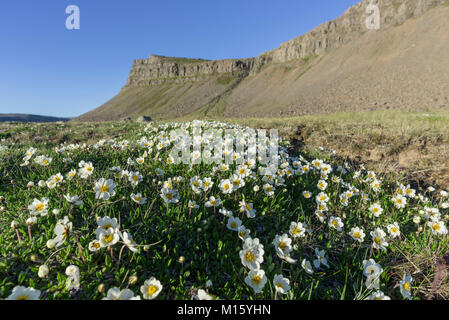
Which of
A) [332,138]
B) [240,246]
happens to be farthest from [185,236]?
[332,138]

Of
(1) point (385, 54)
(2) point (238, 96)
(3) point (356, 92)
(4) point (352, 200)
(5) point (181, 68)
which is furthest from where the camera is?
(5) point (181, 68)

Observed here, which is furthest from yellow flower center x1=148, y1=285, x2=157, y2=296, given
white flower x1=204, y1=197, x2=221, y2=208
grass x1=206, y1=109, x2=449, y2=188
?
grass x1=206, y1=109, x2=449, y2=188

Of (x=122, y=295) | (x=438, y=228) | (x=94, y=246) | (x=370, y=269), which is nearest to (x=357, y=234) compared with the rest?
(x=370, y=269)

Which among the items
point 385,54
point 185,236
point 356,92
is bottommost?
point 185,236

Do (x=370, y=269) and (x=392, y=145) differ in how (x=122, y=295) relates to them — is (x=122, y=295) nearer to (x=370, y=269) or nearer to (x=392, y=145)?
(x=370, y=269)

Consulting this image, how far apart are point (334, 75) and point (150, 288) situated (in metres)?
65.8

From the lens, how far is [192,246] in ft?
6.79

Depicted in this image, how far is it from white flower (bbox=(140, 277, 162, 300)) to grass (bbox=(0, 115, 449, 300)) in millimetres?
113

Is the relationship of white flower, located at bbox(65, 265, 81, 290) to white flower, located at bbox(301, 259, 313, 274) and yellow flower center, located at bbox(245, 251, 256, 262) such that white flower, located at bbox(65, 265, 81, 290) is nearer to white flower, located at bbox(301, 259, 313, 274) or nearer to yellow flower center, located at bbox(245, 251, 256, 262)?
yellow flower center, located at bbox(245, 251, 256, 262)

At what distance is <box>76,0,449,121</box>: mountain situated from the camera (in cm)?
3703
